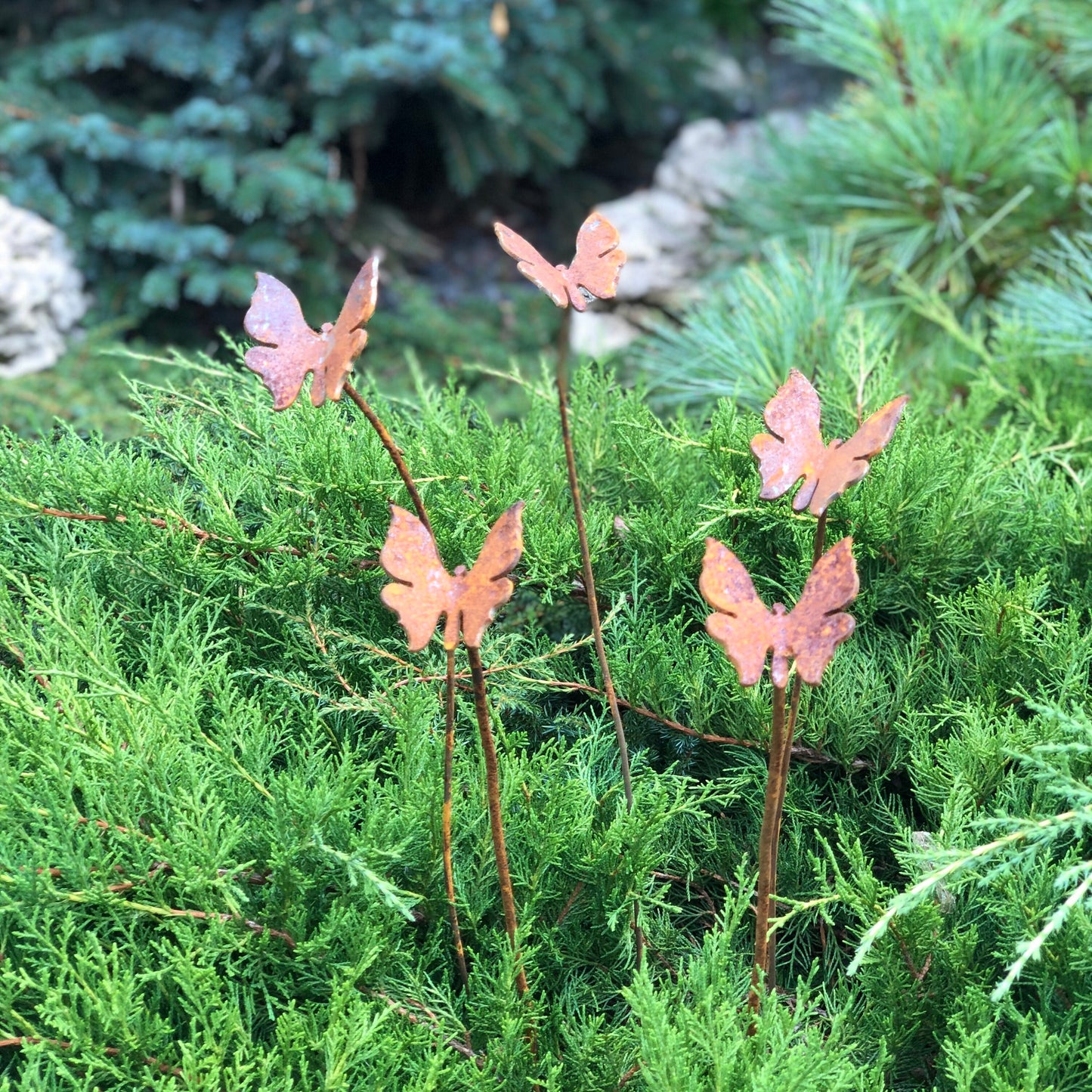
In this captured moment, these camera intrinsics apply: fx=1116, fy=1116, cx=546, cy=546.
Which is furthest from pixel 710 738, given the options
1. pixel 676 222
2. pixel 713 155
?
pixel 713 155

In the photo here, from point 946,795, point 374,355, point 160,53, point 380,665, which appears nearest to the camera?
point 946,795

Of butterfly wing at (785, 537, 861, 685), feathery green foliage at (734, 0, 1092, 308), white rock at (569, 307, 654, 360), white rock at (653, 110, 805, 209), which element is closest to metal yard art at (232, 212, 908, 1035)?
butterfly wing at (785, 537, 861, 685)

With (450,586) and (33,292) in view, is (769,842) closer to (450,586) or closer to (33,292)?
(450,586)

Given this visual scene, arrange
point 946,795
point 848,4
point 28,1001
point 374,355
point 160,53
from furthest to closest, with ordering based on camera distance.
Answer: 1. point 374,355
2. point 160,53
3. point 848,4
4. point 946,795
5. point 28,1001

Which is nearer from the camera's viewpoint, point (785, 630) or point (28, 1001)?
point (785, 630)

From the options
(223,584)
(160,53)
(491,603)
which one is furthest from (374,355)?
(491,603)

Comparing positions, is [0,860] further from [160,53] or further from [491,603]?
[160,53]

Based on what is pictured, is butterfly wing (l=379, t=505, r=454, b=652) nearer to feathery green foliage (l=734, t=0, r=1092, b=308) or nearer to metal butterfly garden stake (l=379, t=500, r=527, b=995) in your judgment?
metal butterfly garden stake (l=379, t=500, r=527, b=995)

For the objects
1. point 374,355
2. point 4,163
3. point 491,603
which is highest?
point 491,603
